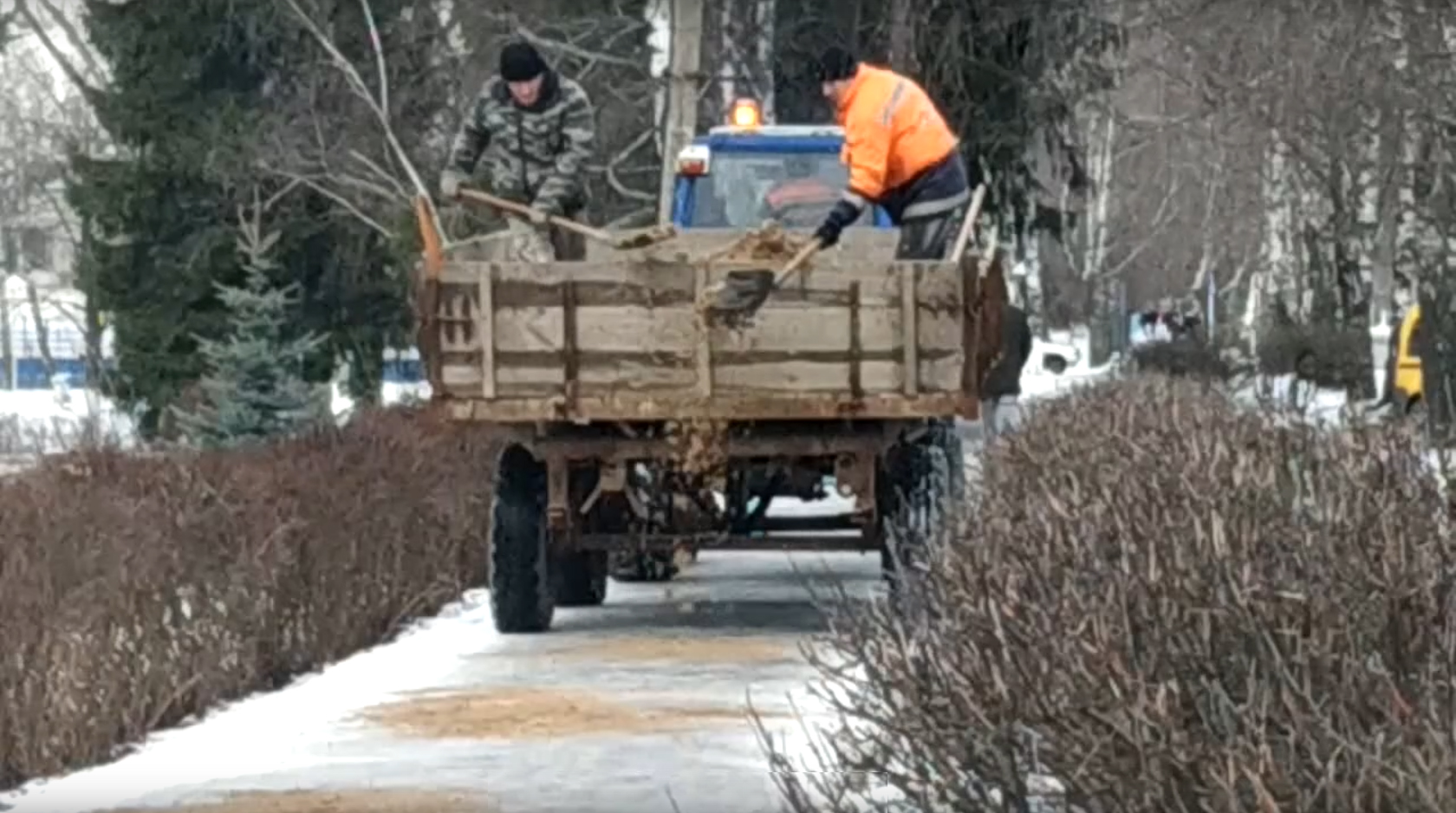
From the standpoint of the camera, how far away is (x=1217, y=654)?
23.2ft

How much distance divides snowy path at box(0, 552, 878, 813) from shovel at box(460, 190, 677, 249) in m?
1.78

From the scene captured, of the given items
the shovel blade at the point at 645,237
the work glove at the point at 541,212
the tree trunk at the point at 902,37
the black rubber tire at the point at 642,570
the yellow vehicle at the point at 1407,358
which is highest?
the tree trunk at the point at 902,37

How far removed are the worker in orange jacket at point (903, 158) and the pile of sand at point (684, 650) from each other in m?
1.93

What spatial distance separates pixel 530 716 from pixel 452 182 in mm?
4194

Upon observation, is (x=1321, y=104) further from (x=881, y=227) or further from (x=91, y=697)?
(x=91, y=697)

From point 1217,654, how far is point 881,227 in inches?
401

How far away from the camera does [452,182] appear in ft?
51.0

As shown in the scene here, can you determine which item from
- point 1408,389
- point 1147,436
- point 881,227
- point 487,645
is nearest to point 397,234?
point 1408,389

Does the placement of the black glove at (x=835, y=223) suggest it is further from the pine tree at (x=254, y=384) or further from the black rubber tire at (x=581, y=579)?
the pine tree at (x=254, y=384)

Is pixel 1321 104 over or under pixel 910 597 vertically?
over

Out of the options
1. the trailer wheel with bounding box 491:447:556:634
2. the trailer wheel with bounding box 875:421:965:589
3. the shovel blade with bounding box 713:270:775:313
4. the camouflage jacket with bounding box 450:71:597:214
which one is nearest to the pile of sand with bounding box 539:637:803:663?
the trailer wheel with bounding box 491:447:556:634

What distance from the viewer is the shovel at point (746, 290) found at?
1392 cm

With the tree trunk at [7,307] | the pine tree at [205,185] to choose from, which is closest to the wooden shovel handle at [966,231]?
the pine tree at [205,185]

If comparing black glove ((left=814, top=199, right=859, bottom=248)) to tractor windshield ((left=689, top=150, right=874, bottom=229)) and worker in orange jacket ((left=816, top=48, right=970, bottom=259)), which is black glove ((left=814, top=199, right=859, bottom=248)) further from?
tractor windshield ((left=689, top=150, right=874, bottom=229))
